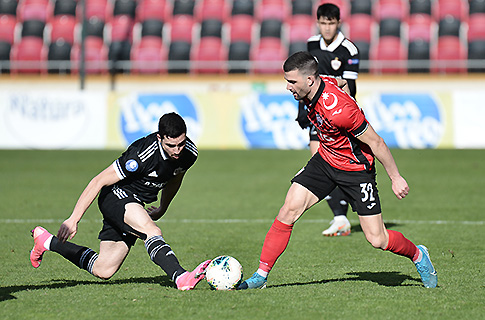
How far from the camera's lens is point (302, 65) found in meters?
5.24

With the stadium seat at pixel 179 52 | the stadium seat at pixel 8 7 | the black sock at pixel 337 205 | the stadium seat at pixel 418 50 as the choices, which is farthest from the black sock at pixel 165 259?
the stadium seat at pixel 8 7

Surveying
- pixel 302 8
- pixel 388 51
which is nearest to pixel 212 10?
pixel 302 8

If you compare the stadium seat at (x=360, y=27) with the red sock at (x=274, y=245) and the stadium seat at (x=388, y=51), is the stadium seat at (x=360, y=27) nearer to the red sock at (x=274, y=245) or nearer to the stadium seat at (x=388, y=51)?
the stadium seat at (x=388, y=51)

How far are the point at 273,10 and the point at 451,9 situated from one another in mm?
5480

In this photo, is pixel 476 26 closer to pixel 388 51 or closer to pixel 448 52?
pixel 448 52

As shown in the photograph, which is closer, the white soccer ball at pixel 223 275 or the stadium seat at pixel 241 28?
the white soccer ball at pixel 223 275

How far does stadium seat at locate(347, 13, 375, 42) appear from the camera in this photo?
2216cm

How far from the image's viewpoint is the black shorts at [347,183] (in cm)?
548

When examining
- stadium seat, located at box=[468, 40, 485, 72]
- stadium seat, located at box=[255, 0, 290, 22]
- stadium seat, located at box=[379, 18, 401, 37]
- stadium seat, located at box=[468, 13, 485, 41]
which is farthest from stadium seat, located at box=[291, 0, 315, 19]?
stadium seat, located at box=[468, 40, 485, 72]

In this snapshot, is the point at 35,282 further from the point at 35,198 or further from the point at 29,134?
the point at 29,134

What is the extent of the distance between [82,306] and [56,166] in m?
10.4

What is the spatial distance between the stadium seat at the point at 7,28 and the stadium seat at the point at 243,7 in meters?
7.08

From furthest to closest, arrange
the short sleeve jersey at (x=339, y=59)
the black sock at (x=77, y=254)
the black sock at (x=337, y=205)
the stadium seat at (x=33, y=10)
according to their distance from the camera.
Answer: the stadium seat at (x=33, y=10) → the black sock at (x=337, y=205) → the short sleeve jersey at (x=339, y=59) → the black sock at (x=77, y=254)

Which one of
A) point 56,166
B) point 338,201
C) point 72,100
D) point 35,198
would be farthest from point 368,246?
point 72,100
